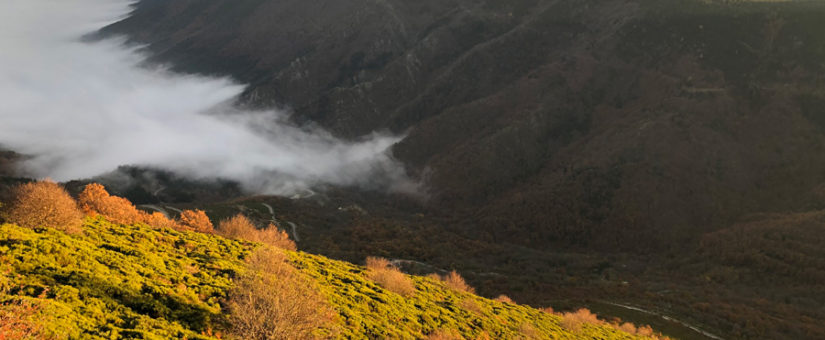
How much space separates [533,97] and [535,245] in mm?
74981

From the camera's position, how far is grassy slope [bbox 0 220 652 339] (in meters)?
14.1

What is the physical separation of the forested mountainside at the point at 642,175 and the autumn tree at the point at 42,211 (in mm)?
65855

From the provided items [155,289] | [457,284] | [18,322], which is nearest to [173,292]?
[155,289]

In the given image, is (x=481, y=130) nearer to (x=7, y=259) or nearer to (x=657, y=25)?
(x=657, y=25)

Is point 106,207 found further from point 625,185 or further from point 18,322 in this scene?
point 625,185

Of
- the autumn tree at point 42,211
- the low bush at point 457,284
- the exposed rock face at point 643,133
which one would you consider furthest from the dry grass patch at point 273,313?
the exposed rock face at point 643,133

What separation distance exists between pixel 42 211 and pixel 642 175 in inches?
5275

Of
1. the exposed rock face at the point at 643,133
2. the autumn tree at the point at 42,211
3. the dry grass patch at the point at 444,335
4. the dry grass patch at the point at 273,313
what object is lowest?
the dry grass patch at the point at 444,335

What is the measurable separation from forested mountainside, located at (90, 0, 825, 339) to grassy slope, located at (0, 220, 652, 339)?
51672 mm

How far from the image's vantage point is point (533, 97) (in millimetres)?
171500

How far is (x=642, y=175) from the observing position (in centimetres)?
12131

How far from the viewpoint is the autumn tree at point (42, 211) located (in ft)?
66.0

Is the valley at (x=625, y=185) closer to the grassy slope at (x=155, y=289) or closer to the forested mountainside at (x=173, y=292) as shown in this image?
the grassy slope at (x=155, y=289)

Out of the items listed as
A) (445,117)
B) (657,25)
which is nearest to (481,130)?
(445,117)
